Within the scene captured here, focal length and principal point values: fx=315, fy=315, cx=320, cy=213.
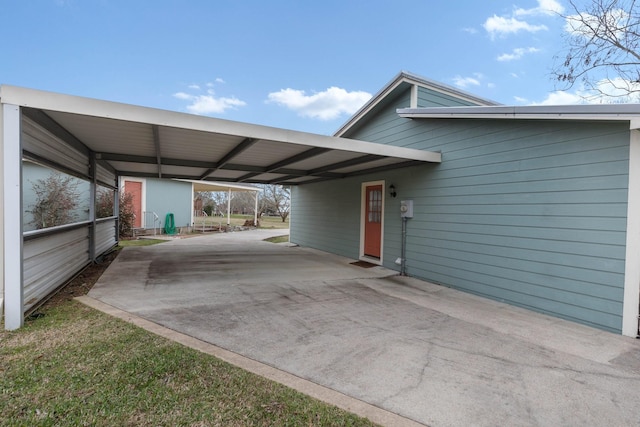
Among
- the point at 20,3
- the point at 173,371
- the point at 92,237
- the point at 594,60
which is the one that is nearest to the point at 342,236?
the point at 92,237

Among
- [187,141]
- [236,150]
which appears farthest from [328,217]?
[187,141]

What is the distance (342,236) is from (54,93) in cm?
715

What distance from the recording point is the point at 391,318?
3.95 metres

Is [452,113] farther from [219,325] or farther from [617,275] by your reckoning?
[219,325]

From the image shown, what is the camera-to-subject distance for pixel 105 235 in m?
8.17

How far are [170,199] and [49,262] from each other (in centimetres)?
1198

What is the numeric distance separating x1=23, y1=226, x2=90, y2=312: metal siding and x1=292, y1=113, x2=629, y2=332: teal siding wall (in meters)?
6.01

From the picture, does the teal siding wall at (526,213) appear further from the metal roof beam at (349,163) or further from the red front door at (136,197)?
the red front door at (136,197)

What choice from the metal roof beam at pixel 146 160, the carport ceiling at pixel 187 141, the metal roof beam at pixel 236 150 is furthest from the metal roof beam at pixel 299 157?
the metal roof beam at pixel 146 160

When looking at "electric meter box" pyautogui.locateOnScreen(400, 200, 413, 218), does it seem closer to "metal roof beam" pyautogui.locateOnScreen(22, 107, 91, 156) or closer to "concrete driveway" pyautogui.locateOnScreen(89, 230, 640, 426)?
"concrete driveway" pyautogui.locateOnScreen(89, 230, 640, 426)

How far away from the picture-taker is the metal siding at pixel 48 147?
11.4 ft

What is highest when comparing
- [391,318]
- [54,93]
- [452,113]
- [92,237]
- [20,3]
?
[20,3]

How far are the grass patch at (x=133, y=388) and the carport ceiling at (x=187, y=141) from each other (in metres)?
2.36

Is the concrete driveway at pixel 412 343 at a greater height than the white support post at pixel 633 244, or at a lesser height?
lesser
